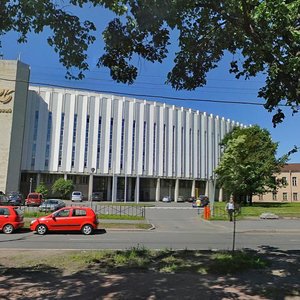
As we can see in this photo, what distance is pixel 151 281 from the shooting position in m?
7.38

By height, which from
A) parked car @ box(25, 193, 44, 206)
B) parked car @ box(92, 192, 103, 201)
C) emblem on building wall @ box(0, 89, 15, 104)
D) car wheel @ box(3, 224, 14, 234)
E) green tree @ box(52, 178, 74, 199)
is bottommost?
car wheel @ box(3, 224, 14, 234)

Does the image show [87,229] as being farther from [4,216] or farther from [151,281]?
[151,281]

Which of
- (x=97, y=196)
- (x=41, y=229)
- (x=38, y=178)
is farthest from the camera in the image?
(x=38, y=178)

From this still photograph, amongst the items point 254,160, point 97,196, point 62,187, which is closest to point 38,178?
point 62,187

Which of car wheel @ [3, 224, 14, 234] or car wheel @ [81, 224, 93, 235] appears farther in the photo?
car wheel @ [81, 224, 93, 235]

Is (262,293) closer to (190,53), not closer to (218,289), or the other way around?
(218,289)

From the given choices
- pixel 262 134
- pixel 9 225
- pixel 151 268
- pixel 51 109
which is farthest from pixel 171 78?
pixel 51 109

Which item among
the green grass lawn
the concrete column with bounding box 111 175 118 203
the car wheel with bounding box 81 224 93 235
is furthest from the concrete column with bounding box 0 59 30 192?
the car wheel with bounding box 81 224 93 235

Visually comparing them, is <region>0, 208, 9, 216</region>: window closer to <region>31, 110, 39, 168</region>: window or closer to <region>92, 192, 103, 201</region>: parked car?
<region>92, 192, 103, 201</region>: parked car

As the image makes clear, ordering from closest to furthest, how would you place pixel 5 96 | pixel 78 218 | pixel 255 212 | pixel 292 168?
pixel 78 218 < pixel 255 212 < pixel 5 96 < pixel 292 168

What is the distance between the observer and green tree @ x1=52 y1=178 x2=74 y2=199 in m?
70.5

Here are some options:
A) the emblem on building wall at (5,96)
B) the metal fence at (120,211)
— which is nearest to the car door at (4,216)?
the metal fence at (120,211)

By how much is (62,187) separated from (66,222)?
51182mm

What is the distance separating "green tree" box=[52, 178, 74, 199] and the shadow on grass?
6211 centimetres
